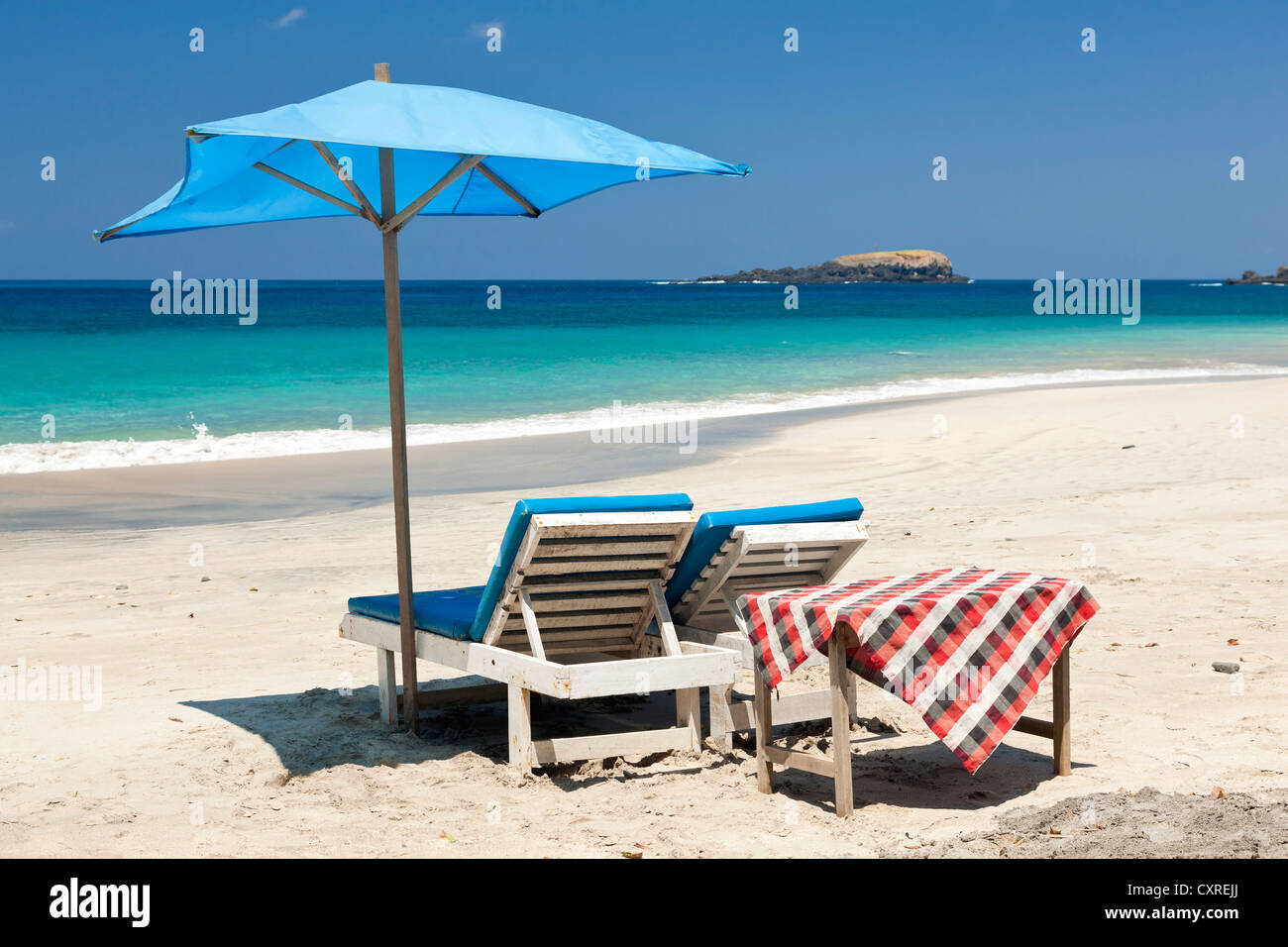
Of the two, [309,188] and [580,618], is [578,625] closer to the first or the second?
[580,618]

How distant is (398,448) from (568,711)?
1.38 m

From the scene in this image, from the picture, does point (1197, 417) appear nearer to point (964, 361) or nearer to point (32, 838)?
point (32, 838)

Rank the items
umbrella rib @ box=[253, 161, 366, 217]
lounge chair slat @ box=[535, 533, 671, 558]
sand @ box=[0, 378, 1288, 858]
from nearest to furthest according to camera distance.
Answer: sand @ box=[0, 378, 1288, 858], lounge chair slat @ box=[535, 533, 671, 558], umbrella rib @ box=[253, 161, 366, 217]

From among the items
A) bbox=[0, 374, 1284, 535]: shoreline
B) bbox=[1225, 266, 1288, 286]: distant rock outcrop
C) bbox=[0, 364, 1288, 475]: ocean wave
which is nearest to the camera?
bbox=[0, 374, 1284, 535]: shoreline

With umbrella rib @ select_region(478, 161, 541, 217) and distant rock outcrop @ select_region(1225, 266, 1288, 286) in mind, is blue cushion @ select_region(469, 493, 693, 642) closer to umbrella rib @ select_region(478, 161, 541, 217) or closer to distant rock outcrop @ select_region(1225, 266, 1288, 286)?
umbrella rib @ select_region(478, 161, 541, 217)

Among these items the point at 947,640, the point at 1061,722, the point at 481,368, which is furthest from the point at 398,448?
the point at 481,368

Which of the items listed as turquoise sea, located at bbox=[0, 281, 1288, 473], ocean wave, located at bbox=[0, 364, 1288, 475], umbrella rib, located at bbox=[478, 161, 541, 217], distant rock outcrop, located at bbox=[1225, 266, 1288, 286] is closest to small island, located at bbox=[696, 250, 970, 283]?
distant rock outcrop, located at bbox=[1225, 266, 1288, 286]

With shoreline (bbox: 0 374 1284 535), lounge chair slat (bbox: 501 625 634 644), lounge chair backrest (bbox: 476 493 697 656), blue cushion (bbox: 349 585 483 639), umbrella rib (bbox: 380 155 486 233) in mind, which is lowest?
shoreline (bbox: 0 374 1284 535)

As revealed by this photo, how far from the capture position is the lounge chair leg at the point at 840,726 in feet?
13.3

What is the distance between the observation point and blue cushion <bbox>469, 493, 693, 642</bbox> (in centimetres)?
441

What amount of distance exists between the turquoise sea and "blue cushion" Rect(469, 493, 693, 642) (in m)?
12.4

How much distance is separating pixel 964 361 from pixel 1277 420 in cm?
1818

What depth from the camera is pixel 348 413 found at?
69.2 feet

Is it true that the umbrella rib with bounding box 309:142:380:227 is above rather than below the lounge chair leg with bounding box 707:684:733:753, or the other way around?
above
